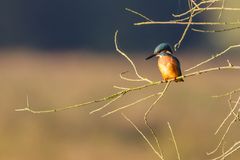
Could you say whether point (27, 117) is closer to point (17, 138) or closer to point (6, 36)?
point (17, 138)

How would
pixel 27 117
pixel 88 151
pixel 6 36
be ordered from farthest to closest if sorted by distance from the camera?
1. pixel 6 36
2. pixel 27 117
3. pixel 88 151

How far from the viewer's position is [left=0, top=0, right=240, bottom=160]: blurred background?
12758mm

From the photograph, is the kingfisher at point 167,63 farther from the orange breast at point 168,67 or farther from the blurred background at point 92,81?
the blurred background at point 92,81

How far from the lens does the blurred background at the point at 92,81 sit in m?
12.8

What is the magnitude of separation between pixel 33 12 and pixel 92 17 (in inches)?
60.7

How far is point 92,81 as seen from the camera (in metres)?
18.7

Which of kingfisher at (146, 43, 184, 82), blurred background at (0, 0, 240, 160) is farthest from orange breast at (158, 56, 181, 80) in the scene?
blurred background at (0, 0, 240, 160)

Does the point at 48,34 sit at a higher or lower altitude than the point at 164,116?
higher

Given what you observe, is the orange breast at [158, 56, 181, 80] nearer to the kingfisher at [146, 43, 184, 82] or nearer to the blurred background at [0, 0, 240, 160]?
the kingfisher at [146, 43, 184, 82]

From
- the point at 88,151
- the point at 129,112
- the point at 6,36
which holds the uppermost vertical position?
the point at 6,36

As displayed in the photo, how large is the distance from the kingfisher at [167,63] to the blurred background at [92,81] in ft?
1.51

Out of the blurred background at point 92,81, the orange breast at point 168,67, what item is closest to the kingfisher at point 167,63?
the orange breast at point 168,67

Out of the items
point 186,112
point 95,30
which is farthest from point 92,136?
point 95,30

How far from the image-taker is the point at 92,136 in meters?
13.5
